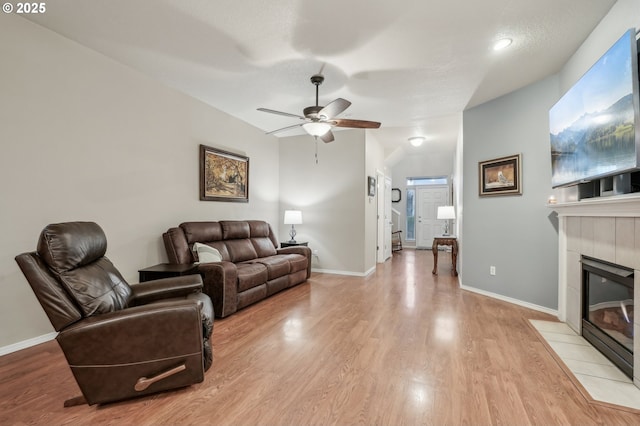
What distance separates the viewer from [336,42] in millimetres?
2613

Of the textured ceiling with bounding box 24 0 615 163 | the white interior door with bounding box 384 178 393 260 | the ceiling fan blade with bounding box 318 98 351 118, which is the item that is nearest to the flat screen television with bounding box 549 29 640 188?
the textured ceiling with bounding box 24 0 615 163

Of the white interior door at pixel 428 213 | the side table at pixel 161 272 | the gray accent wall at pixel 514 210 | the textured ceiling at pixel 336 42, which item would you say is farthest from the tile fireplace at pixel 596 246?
the white interior door at pixel 428 213

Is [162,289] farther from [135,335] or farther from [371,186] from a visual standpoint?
[371,186]

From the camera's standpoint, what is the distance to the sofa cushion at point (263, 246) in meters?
4.60

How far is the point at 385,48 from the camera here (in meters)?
2.71

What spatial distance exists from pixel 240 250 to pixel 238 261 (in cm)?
17

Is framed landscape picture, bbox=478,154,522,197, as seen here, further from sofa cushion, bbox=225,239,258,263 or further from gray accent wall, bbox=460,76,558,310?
sofa cushion, bbox=225,239,258,263

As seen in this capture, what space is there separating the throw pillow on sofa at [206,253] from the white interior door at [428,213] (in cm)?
721

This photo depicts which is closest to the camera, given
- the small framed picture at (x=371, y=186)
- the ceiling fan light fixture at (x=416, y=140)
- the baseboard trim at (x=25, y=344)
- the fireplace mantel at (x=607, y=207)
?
the fireplace mantel at (x=607, y=207)

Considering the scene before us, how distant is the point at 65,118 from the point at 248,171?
263 centimetres

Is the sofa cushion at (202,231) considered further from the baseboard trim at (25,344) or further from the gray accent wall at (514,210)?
the gray accent wall at (514,210)

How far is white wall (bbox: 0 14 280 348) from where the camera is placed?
2.33m

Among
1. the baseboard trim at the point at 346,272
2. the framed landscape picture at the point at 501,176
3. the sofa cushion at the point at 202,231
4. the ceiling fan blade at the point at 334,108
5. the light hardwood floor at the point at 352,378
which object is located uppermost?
the ceiling fan blade at the point at 334,108

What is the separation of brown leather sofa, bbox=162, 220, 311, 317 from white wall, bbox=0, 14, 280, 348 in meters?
0.30
